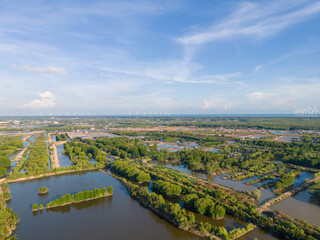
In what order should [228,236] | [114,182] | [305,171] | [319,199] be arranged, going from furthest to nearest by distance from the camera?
[305,171]
[114,182]
[319,199]
[228,236]

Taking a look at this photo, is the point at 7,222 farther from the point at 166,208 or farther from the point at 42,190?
the point at 166,208

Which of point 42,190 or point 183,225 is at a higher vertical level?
point 42,190

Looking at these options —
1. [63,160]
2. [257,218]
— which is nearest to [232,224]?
[257,218]

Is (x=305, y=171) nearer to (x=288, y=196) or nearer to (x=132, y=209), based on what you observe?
(x=288, y=196)

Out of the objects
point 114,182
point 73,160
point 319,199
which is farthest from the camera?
point 73,160

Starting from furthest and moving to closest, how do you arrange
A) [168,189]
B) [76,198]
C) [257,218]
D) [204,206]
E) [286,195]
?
[286,195]
[168,189]
[76,198]
[204,206]
[257,218]

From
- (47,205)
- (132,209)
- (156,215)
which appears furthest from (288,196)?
(47,205)
